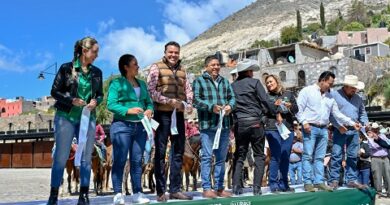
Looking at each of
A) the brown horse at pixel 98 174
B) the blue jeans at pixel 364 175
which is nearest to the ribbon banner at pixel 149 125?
the brown horse at pixel 98 174

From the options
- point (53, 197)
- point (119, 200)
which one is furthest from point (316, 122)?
point (53, 197)

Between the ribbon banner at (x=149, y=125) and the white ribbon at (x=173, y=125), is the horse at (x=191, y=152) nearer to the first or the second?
the white ribbon at (x=173, y=125)

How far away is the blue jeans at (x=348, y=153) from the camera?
25.8ft

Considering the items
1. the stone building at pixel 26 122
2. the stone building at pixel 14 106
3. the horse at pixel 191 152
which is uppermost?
the stone building at pixel 14 106

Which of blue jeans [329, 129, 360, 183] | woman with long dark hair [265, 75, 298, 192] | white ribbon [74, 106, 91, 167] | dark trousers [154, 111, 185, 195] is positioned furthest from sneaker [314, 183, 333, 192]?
white ribbon [74, 106, 91, 167]

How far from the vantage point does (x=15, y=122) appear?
171 feet

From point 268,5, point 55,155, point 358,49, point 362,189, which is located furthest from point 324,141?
point 268,5

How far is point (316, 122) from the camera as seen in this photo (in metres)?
7.44

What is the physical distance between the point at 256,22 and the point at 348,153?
539ft

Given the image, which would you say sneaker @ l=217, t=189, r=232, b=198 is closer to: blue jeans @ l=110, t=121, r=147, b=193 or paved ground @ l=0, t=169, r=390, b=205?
paved ground @ l=0, t=169, r=390, b=205

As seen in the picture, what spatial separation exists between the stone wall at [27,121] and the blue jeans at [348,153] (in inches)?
1764

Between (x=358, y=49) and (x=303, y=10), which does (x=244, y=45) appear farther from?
(x=358, y=49)

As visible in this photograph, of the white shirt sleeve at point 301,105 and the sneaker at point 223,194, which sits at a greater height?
the white shirt sleeve at point 301,105

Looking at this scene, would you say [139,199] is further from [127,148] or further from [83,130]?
[83,130]
